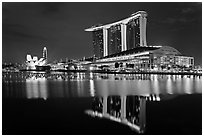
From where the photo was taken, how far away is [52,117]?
220cm

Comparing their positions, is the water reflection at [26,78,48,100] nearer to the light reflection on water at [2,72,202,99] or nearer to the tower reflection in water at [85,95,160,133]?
the light reflection on water at [2,72,202,99]

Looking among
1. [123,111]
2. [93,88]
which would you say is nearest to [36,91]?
[93,88]

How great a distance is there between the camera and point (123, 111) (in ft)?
8.02

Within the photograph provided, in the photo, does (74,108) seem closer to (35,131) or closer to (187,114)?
(35,131)

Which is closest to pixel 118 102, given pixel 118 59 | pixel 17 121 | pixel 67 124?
pixel 67 124

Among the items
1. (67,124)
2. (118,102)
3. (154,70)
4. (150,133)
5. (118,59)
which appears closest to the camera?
(150,133)

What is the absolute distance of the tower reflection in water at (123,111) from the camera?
206 centimetres

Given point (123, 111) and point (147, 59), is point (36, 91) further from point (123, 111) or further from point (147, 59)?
point (147, 59)

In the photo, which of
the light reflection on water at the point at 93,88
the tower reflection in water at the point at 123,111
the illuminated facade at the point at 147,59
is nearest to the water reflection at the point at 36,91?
the light reflection on water at the point at 93,88

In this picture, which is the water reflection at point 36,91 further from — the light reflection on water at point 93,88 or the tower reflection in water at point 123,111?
the tower reflection in water at point 123,111

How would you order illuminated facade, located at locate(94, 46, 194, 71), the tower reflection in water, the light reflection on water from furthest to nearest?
illuminated facade, located at locate(94, 46, 194, 71)
the light reflection on water
the tower reflection in water

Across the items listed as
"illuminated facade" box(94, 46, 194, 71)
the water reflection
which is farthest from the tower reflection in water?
"illuminated facade" box(94, 46, 194, 71)

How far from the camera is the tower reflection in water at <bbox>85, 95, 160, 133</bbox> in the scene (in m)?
2.06

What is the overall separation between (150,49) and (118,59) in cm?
129
